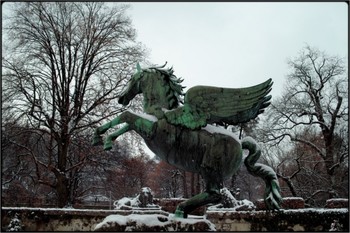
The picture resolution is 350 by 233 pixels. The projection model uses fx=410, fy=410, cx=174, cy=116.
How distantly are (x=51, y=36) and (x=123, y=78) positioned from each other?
4608 mm

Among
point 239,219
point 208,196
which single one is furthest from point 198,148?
point 239,219

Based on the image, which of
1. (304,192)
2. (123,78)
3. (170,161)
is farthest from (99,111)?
(170,161)

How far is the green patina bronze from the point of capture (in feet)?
21.8

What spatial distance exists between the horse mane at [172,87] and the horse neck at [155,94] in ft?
0.21

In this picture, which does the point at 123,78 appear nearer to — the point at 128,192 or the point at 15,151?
the point at 15,151

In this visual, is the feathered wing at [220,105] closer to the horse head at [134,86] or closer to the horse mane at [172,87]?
the horse mane at [172,87]

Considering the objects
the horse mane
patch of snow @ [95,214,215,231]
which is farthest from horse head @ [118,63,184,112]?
patch of snow @ [95,214,215,231]

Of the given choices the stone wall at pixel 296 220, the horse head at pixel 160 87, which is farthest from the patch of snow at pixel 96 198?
the horse head at pixel 160 87

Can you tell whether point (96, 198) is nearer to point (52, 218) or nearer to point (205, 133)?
point (52, 218)

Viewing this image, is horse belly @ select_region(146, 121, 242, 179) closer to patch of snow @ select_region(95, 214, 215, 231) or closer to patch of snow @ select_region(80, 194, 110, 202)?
patch of snow @ select_region(95, 214, 215, 231)

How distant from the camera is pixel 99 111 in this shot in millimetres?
23016

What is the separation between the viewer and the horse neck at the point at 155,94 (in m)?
7.01

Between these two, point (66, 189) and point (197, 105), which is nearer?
point (197, 105)

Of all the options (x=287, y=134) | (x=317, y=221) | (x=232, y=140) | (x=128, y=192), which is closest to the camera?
(x=232, y=140)
